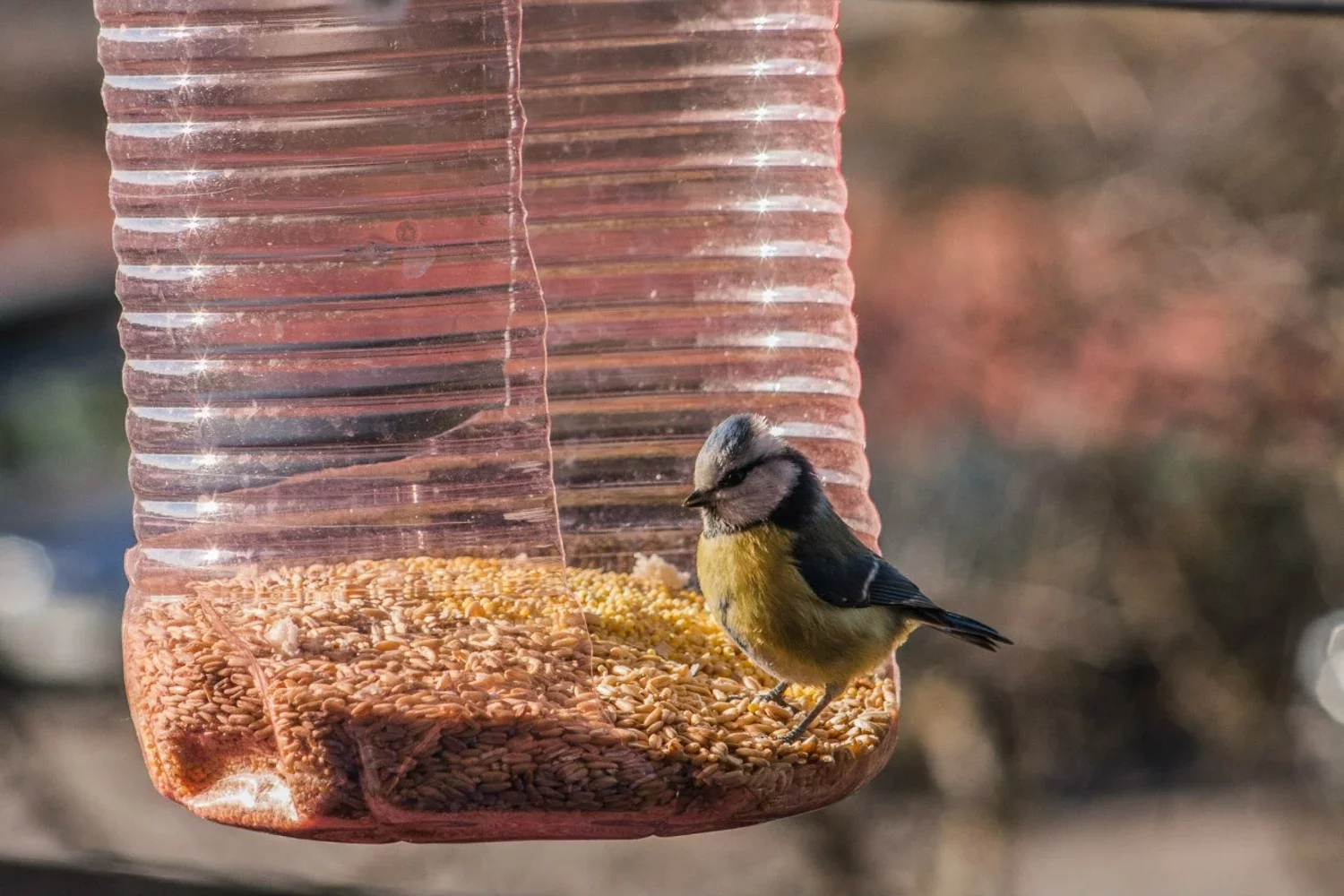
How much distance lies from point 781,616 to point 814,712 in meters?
0.19

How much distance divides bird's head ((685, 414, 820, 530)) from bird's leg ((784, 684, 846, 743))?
0.35 metres

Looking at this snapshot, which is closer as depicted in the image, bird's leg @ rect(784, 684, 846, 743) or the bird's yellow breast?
bird's leg @ rect(784, 684, 846, 743)

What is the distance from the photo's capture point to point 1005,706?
27.1ft

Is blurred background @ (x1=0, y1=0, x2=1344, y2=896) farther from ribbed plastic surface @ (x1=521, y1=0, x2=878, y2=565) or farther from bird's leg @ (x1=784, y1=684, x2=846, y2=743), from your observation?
bird's leg @ (x1=784, y1=684, x2=846, y2=743)

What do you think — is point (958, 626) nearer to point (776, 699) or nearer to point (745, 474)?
point (776, 699)

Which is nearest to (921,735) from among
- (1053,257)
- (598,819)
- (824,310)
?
(1053,257)

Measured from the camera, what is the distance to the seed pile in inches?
91.6

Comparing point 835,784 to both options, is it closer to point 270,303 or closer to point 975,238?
point 270,303

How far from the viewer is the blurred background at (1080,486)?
802cm

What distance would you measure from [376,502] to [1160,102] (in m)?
7.39

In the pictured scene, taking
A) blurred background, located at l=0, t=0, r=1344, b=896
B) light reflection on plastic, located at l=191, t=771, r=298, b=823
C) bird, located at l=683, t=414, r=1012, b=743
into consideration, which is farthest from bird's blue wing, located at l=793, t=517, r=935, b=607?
blurred background, located at l=0, t=0, r=1344, b=896

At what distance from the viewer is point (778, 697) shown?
9.09 feet

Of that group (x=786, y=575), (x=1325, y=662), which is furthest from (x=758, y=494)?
(x=1325, y=662)

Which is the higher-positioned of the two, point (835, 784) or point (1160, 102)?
point (1160, 102)
